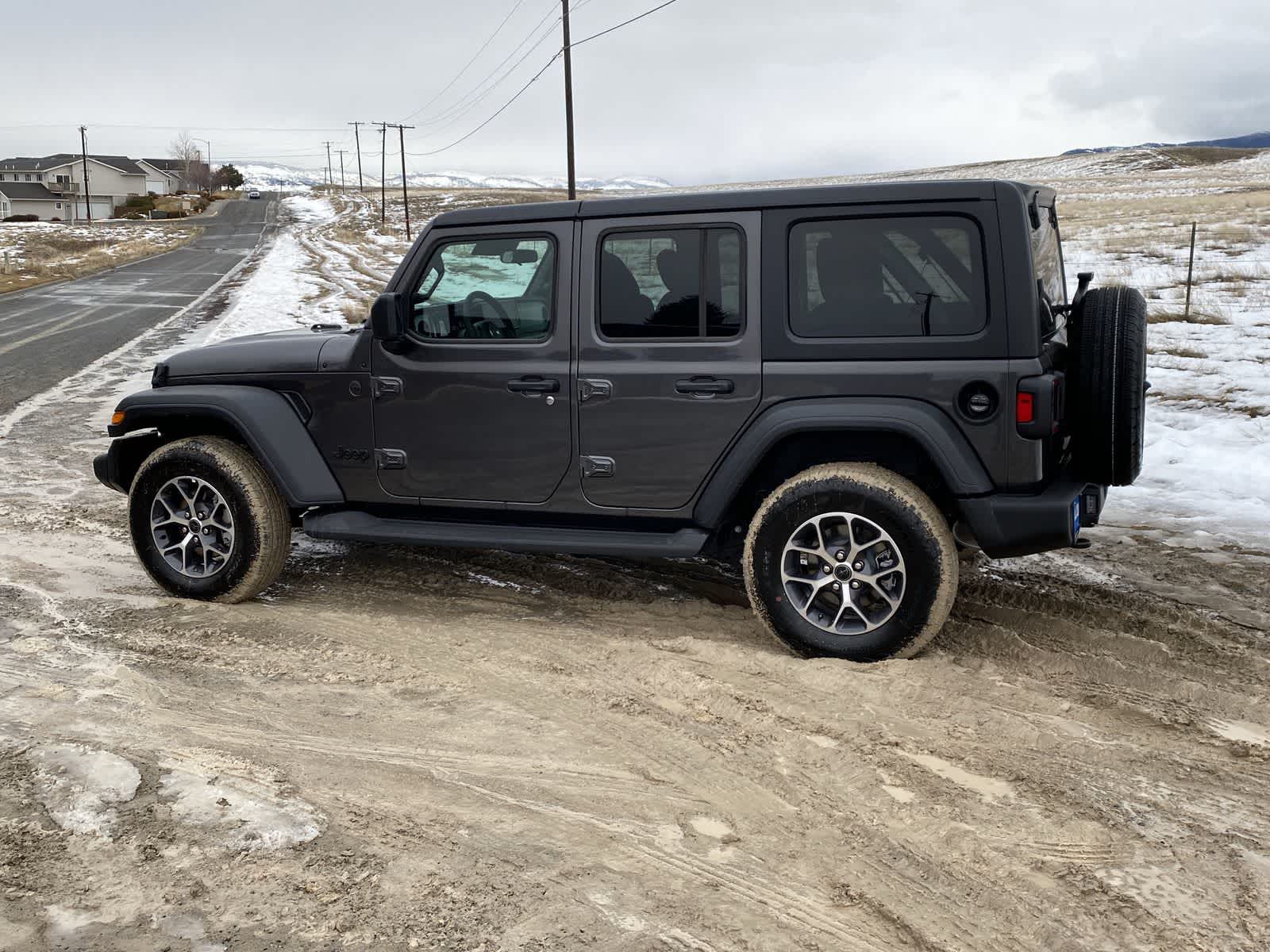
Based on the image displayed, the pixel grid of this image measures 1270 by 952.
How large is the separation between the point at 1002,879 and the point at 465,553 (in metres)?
3.76

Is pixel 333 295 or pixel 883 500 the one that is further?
A: pixel 333 295

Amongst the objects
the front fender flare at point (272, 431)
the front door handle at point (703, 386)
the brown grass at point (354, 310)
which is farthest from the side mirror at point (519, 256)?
the brown grass at point (354, 310)

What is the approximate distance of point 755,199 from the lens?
14.2 ft

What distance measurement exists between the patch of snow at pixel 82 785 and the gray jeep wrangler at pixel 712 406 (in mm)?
1642

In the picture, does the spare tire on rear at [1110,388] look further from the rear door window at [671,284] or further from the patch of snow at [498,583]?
the patch of snow at [498,583]

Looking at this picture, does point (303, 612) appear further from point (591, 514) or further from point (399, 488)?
point (591, 514)

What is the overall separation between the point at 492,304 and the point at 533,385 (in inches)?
19.1

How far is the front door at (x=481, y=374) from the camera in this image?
15.3 feet

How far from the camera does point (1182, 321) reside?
1349cm

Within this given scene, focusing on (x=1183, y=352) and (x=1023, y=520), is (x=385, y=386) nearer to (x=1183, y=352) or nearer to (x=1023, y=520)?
(x=1023, y=520)

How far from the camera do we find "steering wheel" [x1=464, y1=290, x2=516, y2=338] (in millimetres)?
4777

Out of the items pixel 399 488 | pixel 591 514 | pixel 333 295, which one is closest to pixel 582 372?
pixel 591 514

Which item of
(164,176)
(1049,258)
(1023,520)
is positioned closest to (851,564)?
(1023,520)

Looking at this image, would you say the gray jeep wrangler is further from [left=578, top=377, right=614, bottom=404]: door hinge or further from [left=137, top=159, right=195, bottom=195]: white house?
[left=137, top=159, right=195, bottom=195]: white house
